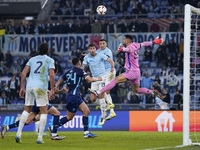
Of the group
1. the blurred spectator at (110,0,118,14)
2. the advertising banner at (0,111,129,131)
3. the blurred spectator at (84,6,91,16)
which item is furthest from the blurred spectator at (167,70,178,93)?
the blurred spectator at (84,6,91,16)

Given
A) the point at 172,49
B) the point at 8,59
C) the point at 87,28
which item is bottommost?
the point at 8,59

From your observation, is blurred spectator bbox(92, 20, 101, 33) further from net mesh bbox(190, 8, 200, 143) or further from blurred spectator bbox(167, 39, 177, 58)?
net mesh bbox(190, 8, 200, 143)

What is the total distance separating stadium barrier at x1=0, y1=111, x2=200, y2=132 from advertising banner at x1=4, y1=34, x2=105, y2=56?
7999mm

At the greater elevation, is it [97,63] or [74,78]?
[97,63]

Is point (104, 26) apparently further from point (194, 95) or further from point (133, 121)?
point (194, 95)

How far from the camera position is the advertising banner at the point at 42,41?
2845cm

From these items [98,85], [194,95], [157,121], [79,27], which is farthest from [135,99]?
[194,95]

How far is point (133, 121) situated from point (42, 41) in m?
9.66

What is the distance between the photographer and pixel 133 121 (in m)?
21.1

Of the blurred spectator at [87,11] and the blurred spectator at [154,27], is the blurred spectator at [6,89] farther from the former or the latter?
the blurred spectator at [154,27]

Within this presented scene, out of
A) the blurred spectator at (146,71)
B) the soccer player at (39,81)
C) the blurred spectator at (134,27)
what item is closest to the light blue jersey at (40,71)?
the soccer player at (39,81)

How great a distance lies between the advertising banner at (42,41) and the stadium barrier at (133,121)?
8.00 m

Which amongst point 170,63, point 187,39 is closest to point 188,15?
point 187,39

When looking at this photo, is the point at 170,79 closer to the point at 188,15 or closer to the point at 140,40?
the point at 140,40
